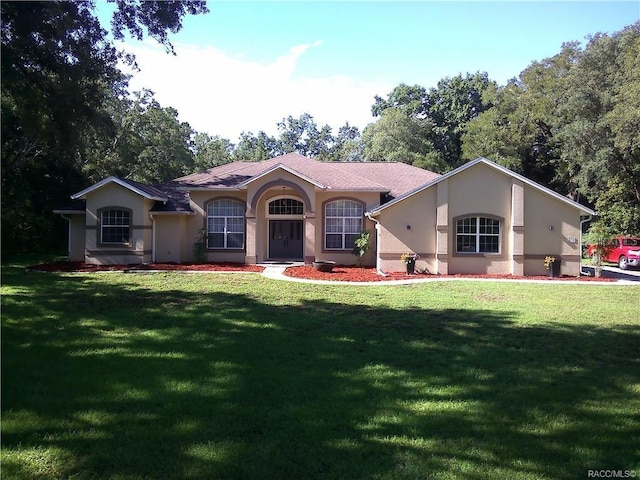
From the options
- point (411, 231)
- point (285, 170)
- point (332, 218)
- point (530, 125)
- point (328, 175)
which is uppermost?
point (530, 125)

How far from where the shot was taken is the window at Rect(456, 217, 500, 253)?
19.5 m

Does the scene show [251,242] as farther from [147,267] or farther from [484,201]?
[484,201]

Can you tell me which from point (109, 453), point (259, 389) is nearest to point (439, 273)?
point (259, 389)

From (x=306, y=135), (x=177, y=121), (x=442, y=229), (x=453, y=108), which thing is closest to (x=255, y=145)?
(x=306, y=135)

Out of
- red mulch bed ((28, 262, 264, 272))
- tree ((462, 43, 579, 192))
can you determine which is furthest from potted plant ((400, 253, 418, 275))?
tree ((462, 43, 579, 192))

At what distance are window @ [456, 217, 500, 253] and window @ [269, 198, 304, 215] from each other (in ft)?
24.9

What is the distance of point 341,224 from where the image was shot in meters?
22.0

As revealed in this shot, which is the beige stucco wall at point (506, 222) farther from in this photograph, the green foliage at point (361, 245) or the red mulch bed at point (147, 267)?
the red mulch bed at point (147, 267)

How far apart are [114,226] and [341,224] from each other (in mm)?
9992

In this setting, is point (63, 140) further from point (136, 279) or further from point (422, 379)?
point (422, 379)

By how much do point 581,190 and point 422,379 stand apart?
31466 mm

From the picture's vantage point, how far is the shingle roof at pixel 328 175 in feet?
71.4

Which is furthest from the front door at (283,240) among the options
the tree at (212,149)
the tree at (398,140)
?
the tree at (212,149)

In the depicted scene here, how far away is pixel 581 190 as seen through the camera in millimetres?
32500
